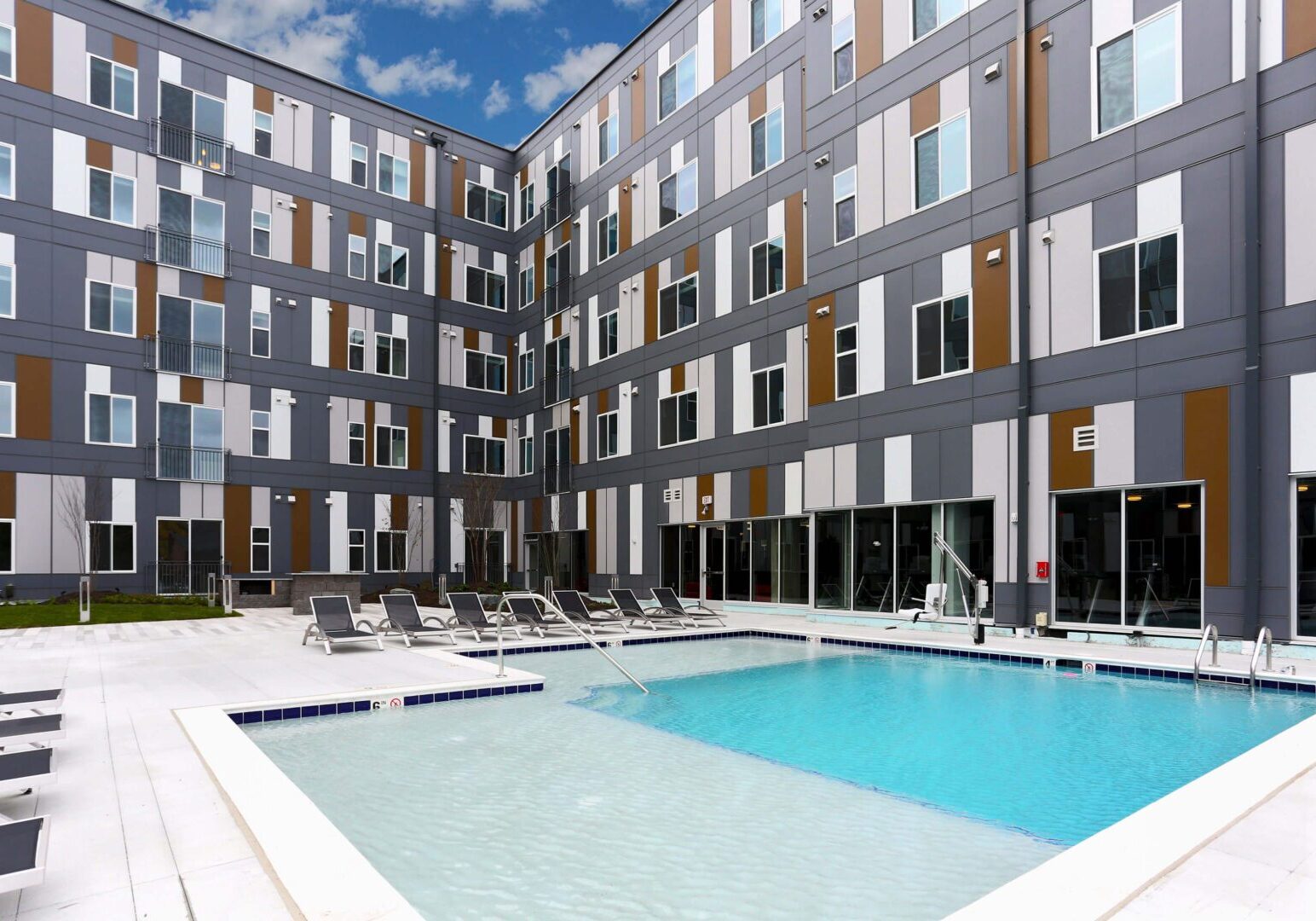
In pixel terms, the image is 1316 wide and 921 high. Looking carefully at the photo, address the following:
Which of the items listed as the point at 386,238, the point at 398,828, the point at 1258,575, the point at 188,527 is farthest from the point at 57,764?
the point at 386,238

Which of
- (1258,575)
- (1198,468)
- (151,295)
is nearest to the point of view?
→ (1258,575)

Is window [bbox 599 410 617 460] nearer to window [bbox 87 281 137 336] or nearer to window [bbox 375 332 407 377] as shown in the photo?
window [bbox 375 332 407 377]

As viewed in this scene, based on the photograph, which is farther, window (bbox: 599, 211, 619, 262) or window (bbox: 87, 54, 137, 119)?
window (bbox: 599, 211, 619, 262)

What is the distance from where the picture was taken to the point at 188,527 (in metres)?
22.5

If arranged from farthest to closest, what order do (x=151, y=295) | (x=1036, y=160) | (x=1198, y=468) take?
Result: 1. (x=151, y=295)
2. (x=1036, y=160)
3. (x=1198, y=468)

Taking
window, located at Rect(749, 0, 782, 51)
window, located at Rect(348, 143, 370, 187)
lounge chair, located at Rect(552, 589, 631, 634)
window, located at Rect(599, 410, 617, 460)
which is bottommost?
lounge chair, located at Rect(552, 589, 631, 634)

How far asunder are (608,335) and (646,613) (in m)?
10.7

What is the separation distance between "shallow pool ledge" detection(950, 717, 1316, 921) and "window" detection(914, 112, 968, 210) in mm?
11567

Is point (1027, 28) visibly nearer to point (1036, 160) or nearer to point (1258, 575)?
point (1036, 160)

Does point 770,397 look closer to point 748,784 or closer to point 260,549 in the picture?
point 748,784

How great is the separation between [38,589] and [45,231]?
8742mm

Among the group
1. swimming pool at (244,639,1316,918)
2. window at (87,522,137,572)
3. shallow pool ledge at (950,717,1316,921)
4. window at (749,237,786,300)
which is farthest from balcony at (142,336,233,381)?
shallow pool ledge at (950,717,1316,921)

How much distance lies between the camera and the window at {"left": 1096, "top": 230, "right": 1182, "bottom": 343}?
11.7 m

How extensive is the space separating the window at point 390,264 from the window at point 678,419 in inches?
406
